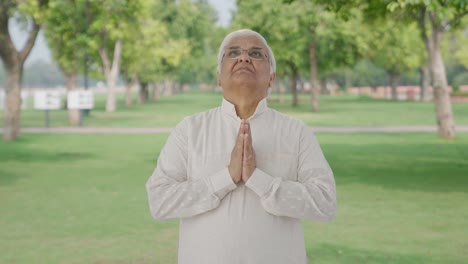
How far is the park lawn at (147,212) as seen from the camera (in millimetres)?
7645

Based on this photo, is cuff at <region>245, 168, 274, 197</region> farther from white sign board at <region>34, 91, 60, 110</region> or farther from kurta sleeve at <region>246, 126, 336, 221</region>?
white sign board at <region>34, 91, 60, 110</region>

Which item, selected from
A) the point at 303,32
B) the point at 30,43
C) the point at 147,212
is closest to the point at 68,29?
the point at 30,43

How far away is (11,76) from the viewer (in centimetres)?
2298

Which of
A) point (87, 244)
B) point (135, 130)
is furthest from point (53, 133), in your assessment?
point (87, 244)

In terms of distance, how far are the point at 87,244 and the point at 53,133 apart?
18716mm

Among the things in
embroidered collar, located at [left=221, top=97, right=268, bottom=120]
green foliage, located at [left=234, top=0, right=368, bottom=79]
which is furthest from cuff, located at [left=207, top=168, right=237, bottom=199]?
green foliage, located at [left=234, top=0, right=368, bottom=79]

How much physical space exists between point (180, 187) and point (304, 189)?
44 centimetres

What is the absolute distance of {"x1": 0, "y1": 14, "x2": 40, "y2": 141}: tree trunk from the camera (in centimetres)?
2248

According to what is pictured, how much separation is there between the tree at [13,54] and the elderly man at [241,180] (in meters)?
20.8

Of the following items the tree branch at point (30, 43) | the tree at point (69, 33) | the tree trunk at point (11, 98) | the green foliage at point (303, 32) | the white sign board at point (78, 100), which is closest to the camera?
the tree trunk at point (11, 98)

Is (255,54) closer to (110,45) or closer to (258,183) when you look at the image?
(258,183)

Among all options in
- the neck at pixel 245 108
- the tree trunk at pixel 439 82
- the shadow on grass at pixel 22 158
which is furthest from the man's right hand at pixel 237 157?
the tree trunk at pixel 439 82

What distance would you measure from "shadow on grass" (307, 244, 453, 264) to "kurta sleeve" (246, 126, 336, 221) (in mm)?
4696

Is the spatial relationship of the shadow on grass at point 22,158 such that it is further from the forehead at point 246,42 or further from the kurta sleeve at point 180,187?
the forehead at point 246,42
